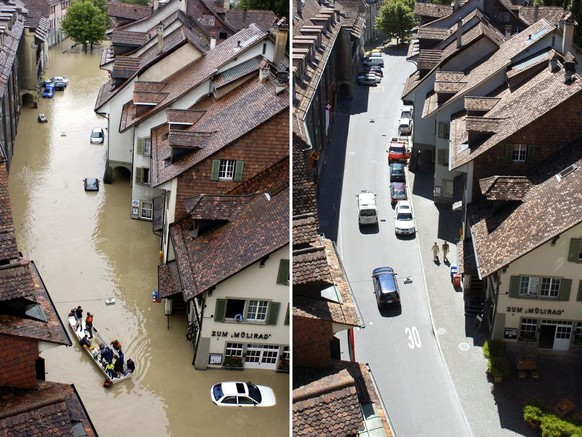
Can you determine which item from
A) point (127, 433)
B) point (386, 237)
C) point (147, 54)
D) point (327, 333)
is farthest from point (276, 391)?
point (147, 54)

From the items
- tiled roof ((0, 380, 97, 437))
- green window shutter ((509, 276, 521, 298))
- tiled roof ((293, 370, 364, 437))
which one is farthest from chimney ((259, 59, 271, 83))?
tiled roof ((293, 370, 364, 437))

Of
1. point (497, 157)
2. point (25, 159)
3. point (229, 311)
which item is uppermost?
point (497, 157)

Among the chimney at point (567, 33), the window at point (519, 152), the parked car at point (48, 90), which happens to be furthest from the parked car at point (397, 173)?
the parked car at point (48, 90)

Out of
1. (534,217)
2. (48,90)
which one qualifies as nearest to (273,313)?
(534,217)

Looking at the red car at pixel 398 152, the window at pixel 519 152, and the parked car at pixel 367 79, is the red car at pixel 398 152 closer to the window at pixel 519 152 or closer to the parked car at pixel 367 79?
the window at pixel 519 152

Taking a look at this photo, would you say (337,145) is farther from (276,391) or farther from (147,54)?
(276,391)

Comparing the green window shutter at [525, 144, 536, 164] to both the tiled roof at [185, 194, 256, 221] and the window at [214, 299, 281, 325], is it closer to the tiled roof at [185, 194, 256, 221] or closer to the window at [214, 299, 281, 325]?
the tiled roof at [185, 194, 256, 221]

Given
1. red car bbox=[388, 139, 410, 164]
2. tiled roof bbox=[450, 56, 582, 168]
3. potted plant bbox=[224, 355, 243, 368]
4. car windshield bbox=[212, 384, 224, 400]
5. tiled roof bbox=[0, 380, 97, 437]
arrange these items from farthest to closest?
red car bbox=[388, 139, 410, 164]
tiled roof bbox=[450, 56, 582, 168]
potted plant bbox=[224, 355, 243, 368]
car windshield bbox=[212, 384, 224, 400]
tiled roof bbox=[0, 380, 97, 437]
